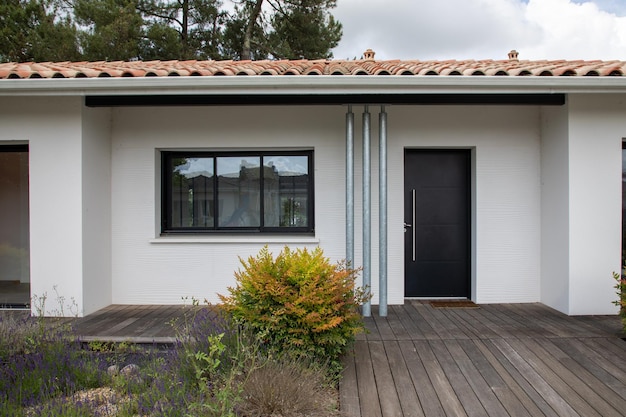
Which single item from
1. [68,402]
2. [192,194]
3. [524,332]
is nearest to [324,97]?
[192,194]

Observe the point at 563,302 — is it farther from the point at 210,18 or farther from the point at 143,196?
the point at 210,18

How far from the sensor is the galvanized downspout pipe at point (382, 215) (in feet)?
14.8

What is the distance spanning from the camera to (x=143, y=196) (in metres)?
5.17

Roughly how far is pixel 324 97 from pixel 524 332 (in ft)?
10.8

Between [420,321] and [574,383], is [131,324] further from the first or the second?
[574,383]

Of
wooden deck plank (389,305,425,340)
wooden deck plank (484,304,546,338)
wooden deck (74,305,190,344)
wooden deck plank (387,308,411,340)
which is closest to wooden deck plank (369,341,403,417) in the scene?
wooden deck plank (387,308,411,340)

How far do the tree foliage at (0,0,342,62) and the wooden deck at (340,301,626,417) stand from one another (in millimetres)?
9554

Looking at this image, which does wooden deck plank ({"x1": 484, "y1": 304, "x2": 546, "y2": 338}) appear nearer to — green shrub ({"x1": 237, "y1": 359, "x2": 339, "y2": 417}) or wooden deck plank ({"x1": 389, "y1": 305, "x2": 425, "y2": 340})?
wooden deck plank ({"x1": 389, "y1": 305, "x2": 425, "y2": 340})

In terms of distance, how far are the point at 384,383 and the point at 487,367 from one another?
0.92 m

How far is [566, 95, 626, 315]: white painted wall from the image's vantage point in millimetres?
4484

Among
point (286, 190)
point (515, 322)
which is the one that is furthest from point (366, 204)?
point (515, 322)

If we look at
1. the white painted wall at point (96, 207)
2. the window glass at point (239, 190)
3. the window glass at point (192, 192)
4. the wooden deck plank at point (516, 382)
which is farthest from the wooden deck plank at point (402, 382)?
the white painted wall at point (96, 207)

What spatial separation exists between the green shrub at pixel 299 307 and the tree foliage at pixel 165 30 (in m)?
9.55

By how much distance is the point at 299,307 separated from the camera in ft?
9.52
